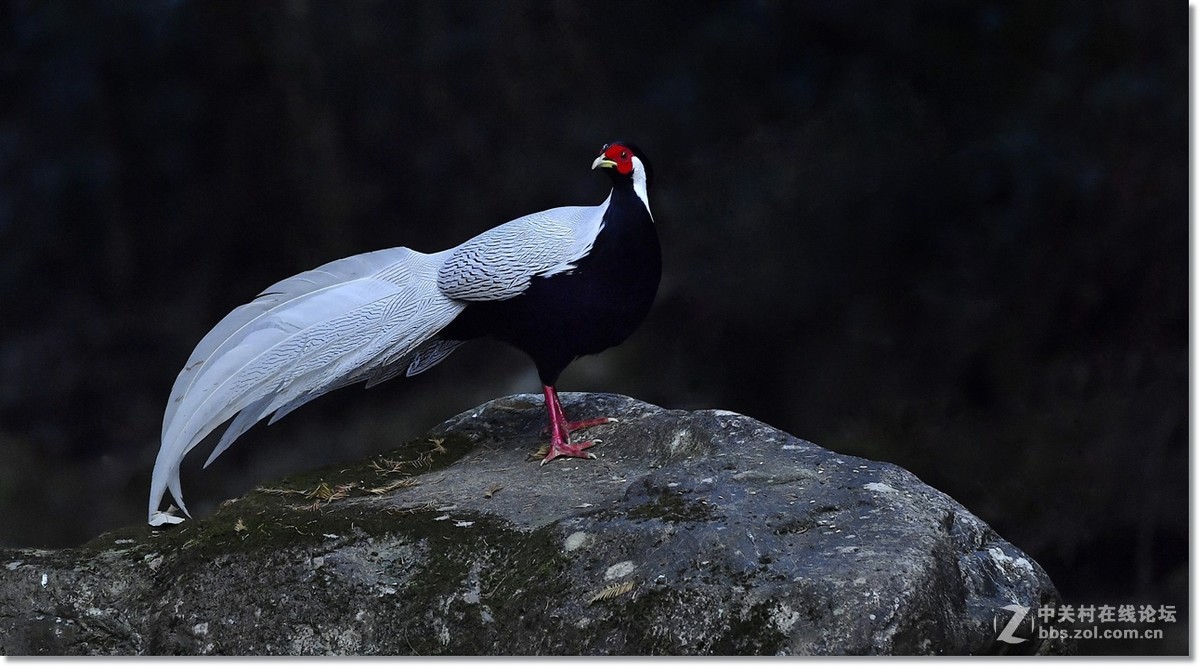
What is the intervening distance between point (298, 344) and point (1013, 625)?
1857mm

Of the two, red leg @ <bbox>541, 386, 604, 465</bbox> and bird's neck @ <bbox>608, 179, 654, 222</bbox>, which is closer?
bird's neck @ <bbox>608, 179, 654, 222</bbox>

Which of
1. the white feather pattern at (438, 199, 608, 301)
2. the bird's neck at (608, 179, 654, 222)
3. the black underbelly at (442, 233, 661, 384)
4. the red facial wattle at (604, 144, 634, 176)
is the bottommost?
the black underbelly at (442, 233, 661, 384)

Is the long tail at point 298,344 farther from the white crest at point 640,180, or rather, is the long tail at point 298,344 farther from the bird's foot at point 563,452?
the white crest at point 640,180

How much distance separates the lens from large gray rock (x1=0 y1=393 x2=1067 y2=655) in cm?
263

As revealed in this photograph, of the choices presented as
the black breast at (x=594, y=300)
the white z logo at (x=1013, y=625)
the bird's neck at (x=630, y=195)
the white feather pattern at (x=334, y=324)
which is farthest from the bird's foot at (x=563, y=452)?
the white z logo at (x=1013, y=625)

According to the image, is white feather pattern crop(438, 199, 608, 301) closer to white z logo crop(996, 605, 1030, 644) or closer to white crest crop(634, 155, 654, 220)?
white crest crop(634, 155, 654, 220)

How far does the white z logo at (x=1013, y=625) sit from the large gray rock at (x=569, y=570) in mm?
22

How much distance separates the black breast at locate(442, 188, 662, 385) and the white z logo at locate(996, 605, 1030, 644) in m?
1.26

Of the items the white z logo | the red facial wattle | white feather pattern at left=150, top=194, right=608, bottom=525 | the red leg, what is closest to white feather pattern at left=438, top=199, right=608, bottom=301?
white feather pattern at left=150, top=194, right=608, bottom=525

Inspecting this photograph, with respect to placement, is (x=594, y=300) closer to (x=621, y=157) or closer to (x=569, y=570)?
(x=621, y=157)

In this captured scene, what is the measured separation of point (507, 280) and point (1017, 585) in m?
1.46

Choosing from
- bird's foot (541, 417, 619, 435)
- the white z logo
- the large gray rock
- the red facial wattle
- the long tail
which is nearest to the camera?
the large gray rock

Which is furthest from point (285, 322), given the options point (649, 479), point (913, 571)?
point (913, 571)

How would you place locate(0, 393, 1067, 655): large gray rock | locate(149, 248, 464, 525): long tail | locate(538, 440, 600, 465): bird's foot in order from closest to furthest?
locate(0, 393, 1067, 655): large gray rock, locate(149, 248, 464, 525): long tail, locate(538, 440, 600, 465): bird's foot
